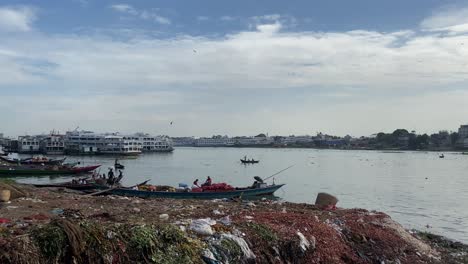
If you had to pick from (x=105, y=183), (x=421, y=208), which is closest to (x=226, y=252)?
(x=105, y=183)

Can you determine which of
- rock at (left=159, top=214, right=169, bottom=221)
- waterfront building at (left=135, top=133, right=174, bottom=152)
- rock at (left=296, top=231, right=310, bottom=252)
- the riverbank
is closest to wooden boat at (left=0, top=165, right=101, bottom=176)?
the riverbank

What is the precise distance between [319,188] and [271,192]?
387 inches

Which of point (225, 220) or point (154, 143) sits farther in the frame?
point (154, 143)

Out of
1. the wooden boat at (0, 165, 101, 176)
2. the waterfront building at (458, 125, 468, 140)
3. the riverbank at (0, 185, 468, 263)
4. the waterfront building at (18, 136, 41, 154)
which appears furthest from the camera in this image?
the waterfront building at (458, 125, 468, 140)

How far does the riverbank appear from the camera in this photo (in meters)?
6.25

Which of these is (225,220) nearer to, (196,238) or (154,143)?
(196,238)

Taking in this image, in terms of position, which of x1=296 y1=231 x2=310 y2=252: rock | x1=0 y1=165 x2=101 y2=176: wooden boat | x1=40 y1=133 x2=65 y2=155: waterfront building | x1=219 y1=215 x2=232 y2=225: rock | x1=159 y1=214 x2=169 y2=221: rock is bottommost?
x1=0 y1=165 x2=101 y2=176: wooden boat

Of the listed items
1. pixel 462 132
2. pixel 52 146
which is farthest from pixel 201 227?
pixel 462 132

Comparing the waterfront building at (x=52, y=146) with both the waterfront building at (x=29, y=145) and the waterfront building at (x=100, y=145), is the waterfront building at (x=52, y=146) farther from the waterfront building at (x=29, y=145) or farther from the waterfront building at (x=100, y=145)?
the waterfront building at (x=29, y=145)

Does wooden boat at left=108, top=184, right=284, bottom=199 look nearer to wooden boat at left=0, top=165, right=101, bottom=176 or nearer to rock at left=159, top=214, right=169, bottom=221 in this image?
rock at left=159, top=214, right=169, bottom=221

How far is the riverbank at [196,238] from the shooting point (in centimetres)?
625

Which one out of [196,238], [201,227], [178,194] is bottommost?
[178,194]

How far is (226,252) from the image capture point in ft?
24.3

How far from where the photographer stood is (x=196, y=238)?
7461 millimetres
